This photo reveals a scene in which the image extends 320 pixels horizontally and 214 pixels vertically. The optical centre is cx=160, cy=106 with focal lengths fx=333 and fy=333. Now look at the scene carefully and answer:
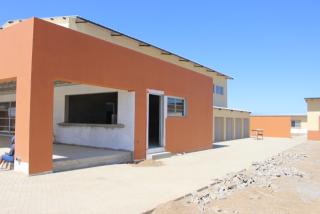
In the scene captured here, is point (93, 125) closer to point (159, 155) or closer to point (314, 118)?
point (159, 155)

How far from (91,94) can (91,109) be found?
977 mm

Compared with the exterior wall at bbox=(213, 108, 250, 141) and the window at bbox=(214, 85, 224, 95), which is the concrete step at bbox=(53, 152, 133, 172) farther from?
the window at bbox=(214, 85, 224, 95)

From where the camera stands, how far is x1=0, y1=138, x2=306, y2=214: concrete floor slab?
22.1 ft

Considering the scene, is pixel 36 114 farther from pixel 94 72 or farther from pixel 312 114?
pixel 312 114

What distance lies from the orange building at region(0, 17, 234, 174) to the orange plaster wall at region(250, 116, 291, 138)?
24.3m

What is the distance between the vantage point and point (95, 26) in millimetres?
21031

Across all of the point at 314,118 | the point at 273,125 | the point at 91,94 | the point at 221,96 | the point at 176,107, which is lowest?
the point at 273,125

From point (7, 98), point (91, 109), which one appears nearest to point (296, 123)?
point (91, 109)

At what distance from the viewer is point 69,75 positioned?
10.6 m

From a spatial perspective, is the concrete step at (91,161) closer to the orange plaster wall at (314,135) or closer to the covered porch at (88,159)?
the covered porch at (88,159)

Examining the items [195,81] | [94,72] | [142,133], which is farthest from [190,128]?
[94,72]

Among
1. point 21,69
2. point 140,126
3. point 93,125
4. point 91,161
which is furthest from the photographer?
point 93,125

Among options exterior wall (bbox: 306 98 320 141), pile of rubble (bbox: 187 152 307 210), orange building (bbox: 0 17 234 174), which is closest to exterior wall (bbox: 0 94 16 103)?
orange building (bbox: 0 17 234 174)

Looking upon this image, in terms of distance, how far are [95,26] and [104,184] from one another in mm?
14286
